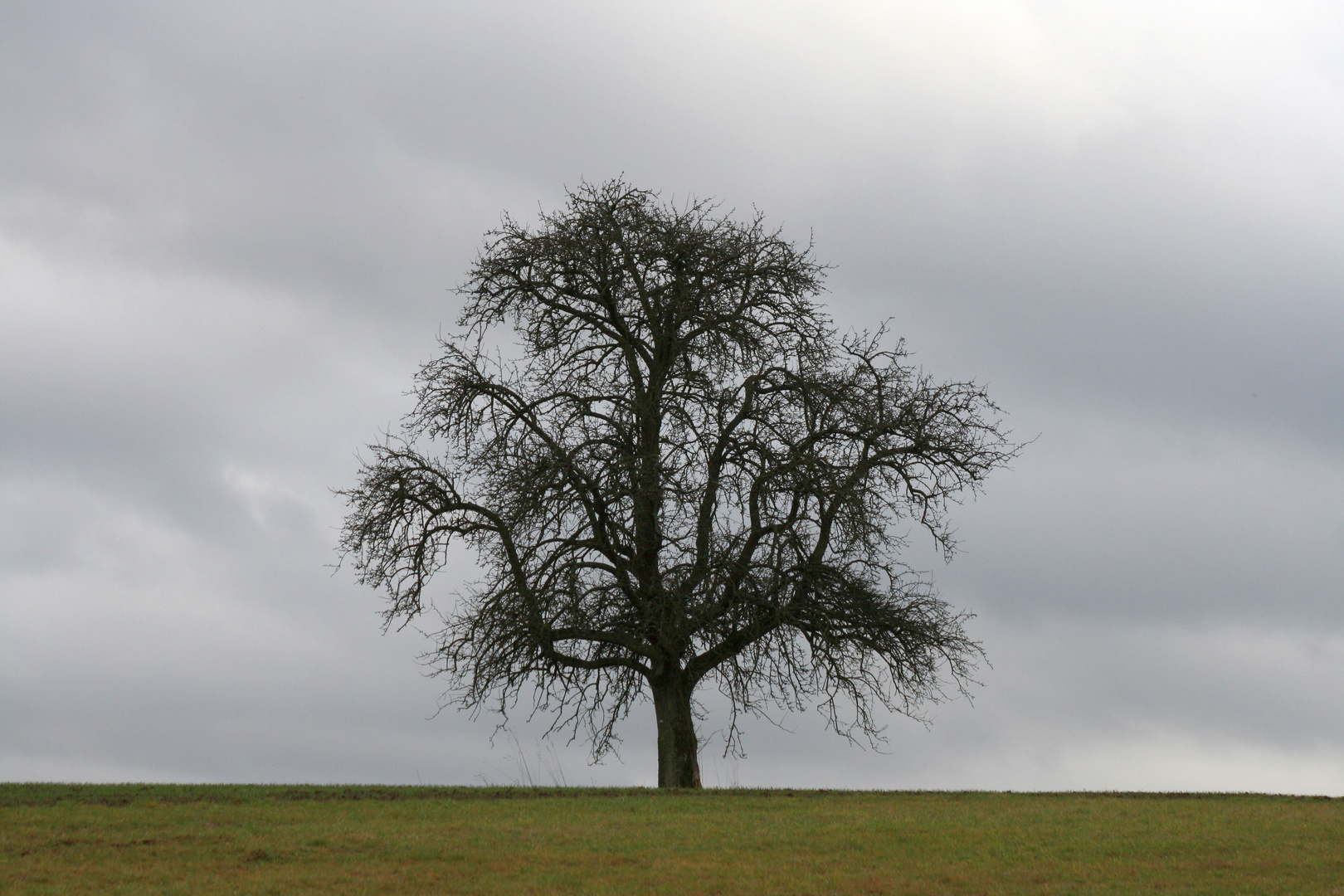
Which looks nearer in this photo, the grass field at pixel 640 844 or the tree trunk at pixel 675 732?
the grass field at pixel 640 844

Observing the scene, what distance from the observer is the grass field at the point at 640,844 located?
13.0 meters

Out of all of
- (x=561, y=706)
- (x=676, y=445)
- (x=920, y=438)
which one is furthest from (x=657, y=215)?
(x=561, y=706)

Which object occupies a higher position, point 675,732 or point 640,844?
point 675,732

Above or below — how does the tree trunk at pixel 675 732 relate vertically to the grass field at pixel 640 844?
above

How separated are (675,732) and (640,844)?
6.86m

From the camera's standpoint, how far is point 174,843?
14.5 m

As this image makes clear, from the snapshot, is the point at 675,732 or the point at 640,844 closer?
the point at 640,844

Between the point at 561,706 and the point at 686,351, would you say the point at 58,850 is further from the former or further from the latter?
the point at 686,351

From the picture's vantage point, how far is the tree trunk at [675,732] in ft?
71.2

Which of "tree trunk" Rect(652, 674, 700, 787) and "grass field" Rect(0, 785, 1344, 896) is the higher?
"tree trunk" Rect(652, 674, 700, 787)

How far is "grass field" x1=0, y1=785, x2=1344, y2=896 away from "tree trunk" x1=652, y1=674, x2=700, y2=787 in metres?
2.62

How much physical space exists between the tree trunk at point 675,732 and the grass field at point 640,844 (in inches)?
103

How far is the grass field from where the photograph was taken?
13.0 meters

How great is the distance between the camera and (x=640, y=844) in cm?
1497
